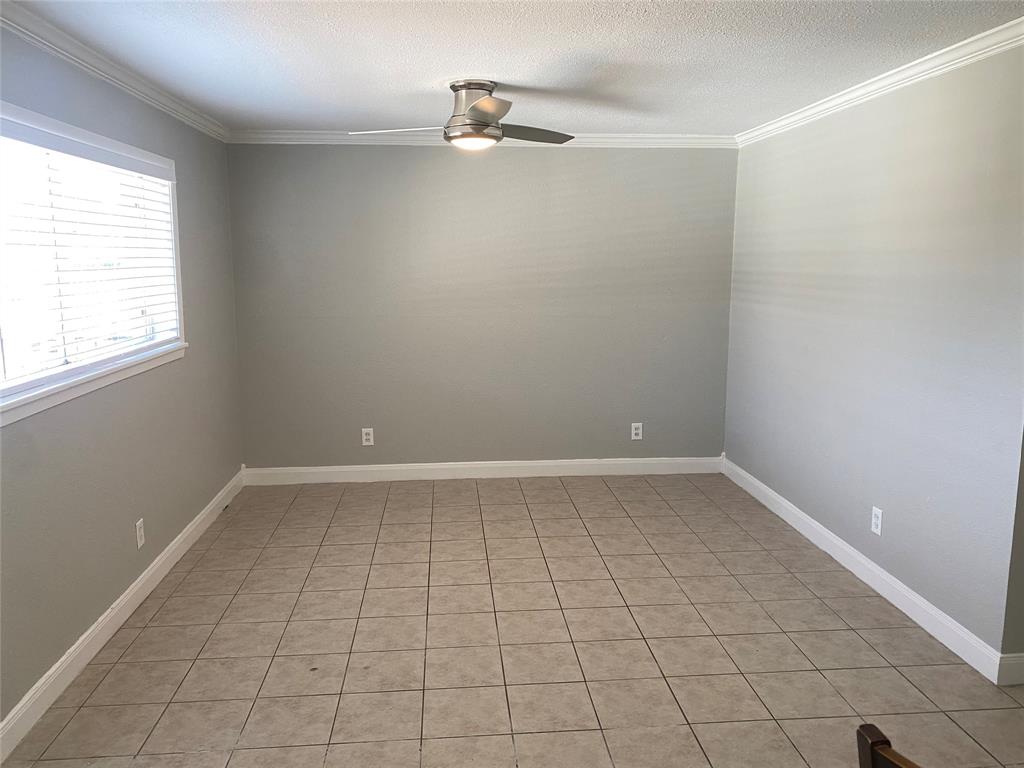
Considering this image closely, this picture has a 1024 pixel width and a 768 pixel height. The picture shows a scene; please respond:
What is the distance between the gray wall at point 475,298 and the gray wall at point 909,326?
0.66 m

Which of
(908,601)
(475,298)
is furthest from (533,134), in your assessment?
(908,601)

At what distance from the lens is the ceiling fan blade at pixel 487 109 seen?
10.1 ft

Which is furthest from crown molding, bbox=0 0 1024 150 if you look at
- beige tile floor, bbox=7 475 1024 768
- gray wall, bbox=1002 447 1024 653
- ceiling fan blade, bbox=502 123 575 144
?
beige tile floor, bbox=7 475 1024 768

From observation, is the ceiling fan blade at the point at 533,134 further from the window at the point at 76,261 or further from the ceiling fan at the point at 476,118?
the window at the point at 76,261

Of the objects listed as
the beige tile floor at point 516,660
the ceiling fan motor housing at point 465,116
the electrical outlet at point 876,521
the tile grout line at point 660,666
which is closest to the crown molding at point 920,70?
the ceiling fan motor housing at point 465,116

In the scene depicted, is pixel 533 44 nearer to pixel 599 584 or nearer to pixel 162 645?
pixel 599 584

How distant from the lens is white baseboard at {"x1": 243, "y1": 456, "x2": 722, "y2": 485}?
Result: 199 inches

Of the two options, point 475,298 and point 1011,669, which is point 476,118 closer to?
point 475,298

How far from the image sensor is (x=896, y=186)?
3.24 metres

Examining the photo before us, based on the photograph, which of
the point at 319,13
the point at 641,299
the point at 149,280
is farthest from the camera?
the point at 641,299

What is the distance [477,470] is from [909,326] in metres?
2.89

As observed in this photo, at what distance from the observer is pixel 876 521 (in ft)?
11.3

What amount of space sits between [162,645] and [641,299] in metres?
3.45

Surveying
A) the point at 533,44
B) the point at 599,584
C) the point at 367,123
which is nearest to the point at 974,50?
the point at 533,44
